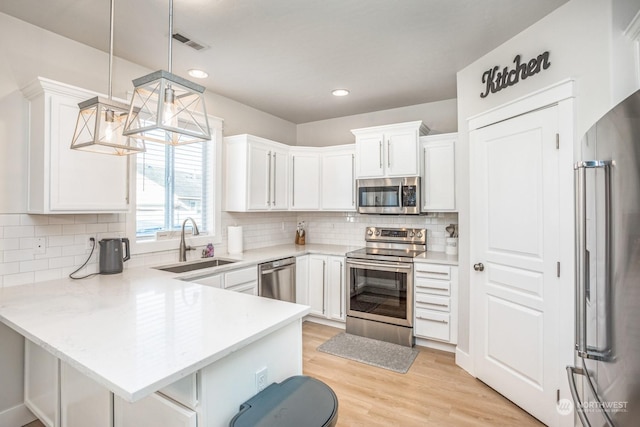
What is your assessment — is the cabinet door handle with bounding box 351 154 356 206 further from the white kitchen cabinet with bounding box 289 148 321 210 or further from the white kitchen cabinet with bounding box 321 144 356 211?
the white kitchen cabinet with bounding box 289 148 321 210

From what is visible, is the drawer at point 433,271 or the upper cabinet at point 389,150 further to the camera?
the upper cabinet at point 389,150

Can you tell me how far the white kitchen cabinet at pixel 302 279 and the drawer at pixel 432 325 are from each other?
4.41 feet

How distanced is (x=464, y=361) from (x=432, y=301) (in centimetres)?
58

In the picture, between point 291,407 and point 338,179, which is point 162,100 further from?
point 338,179

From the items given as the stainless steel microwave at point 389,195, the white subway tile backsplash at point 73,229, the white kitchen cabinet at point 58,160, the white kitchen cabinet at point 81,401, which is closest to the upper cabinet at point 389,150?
the stainless steel microwave at point 389,195

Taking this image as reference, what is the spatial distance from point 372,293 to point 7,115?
11.1 ft

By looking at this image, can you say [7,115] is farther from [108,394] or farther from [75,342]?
[108,394]

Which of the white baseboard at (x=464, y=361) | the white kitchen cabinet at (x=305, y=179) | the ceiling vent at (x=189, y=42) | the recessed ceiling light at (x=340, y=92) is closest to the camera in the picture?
the ceiling vent at (x=189, y=42)

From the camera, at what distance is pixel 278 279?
11.5 ft

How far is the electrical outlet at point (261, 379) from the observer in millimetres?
1404

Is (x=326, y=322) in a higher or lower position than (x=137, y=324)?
lower

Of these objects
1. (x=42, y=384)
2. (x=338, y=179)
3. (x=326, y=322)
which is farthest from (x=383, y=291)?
(x=42, y=384)

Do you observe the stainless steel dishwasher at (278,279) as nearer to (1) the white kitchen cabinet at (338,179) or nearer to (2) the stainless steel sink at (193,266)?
(2) the stainless steel sink at (193,266)

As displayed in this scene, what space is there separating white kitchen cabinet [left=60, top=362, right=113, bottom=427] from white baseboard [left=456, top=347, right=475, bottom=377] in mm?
2644
